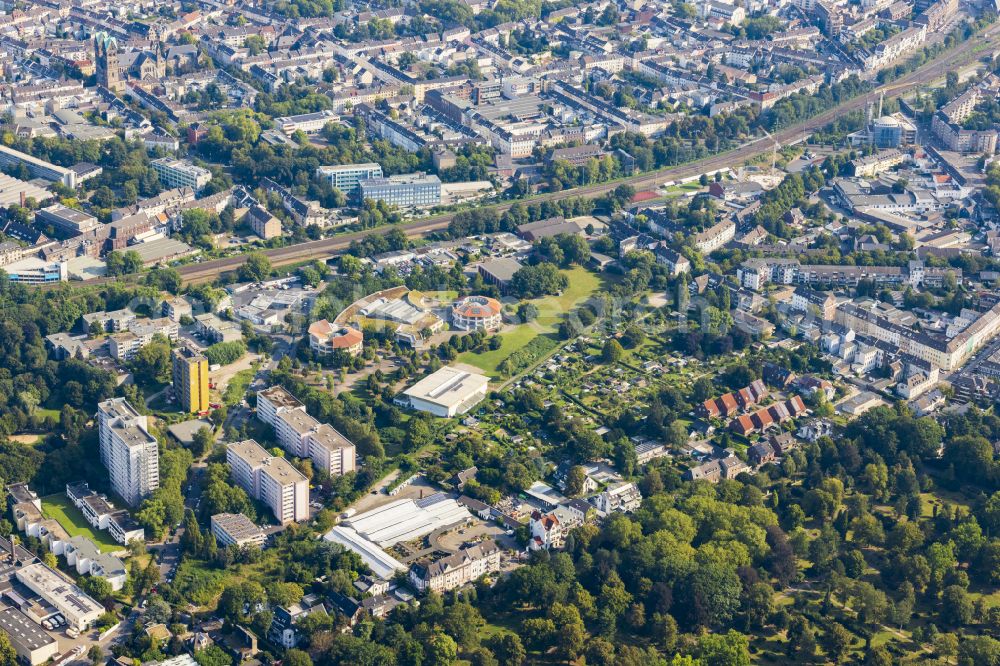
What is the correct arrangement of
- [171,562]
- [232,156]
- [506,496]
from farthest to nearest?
[232,156] < [506,496] < [171,562]

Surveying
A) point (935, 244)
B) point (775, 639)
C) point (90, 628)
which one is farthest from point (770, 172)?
point (90, 628)

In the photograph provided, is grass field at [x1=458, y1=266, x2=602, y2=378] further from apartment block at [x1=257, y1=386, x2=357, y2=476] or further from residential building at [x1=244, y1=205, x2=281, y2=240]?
residential building at [x1=244, y1=205, x2=281, y2=240]

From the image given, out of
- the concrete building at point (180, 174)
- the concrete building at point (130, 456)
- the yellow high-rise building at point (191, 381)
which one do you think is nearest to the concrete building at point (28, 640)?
the concrete building at point (130, 456)

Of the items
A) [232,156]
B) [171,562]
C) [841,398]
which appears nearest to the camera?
[171,562]

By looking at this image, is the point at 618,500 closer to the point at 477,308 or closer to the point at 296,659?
the point at 296,659

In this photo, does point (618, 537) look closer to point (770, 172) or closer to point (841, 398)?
point (841, 398)
